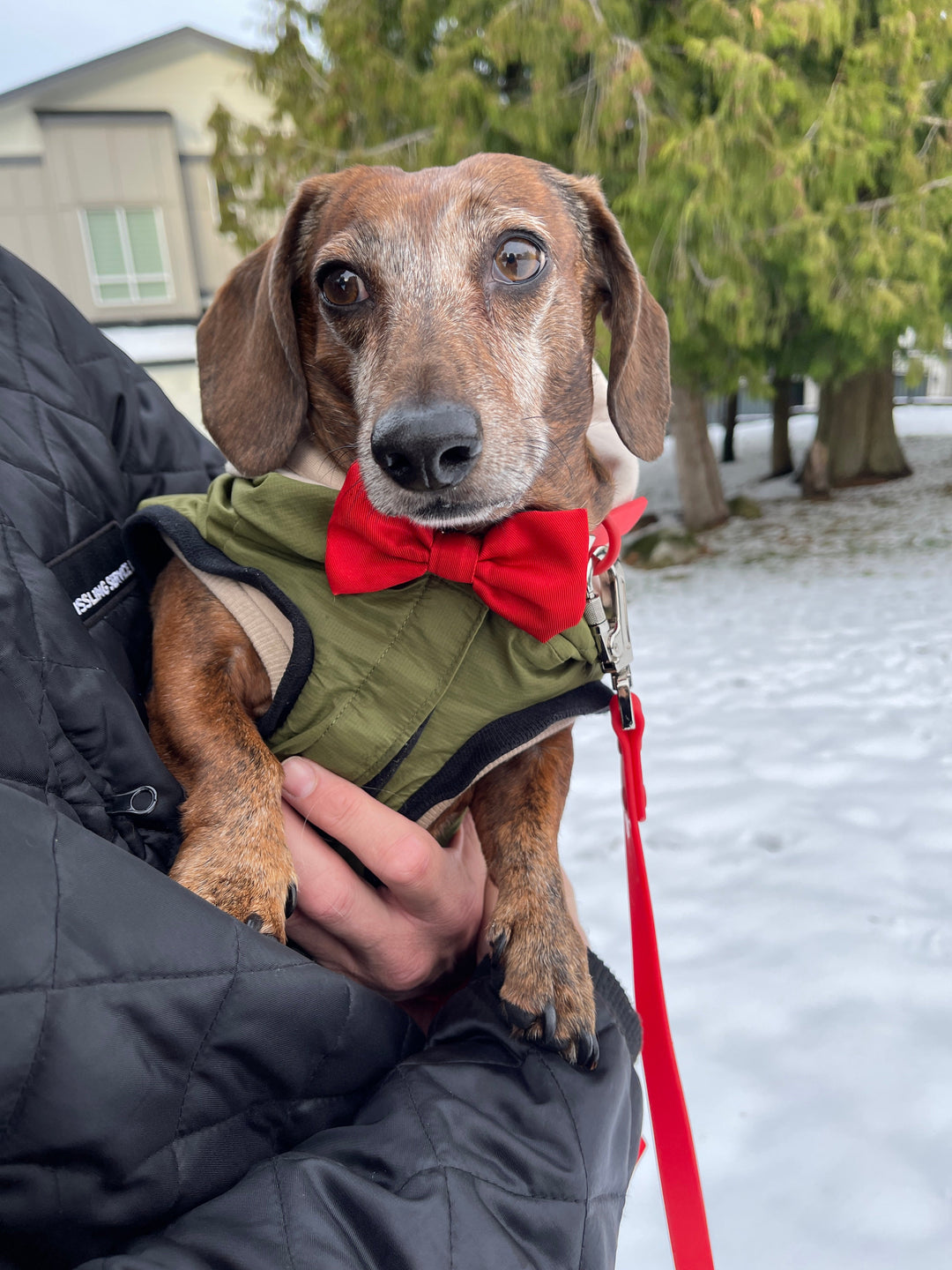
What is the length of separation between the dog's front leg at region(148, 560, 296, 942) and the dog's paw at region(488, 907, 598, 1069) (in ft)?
→ 1.22

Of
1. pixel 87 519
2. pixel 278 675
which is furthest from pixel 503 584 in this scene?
pixel 87 519

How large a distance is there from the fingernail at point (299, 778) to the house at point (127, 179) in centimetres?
1224

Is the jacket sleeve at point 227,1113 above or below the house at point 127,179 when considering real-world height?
below

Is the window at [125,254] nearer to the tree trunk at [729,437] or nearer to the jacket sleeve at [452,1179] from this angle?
the tree trunk at [729,437]

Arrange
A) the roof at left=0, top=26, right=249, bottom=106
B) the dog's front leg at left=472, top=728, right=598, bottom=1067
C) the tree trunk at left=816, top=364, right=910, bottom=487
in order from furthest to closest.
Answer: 1. the roof at left=0, top=26, right=249, bottom=106
2. the tree trunk at left=816, top=364, right=910, bottom=487
3. the dog's front leg at left=472, top=728, right=598, bottom=1067

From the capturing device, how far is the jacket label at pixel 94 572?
135cm

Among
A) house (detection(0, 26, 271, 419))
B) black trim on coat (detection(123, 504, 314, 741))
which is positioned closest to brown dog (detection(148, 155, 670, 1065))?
black trim on coat (detection(123, 504, 314, 741))

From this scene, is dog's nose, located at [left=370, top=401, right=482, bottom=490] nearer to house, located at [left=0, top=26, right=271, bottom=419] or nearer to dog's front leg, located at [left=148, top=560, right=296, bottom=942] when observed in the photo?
dog's front leg, located at [left=148, top=560, right=296, bottom=942]

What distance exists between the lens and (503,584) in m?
1.49

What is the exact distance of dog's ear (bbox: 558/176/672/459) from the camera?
6.14 feet

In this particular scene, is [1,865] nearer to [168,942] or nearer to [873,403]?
[168,942]

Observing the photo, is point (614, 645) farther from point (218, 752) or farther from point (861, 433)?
point (861, 433)

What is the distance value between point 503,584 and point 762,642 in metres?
5.44

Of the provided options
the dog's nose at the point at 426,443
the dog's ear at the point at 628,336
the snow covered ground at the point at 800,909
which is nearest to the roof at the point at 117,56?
the snow covered ground at the point at 800,909
